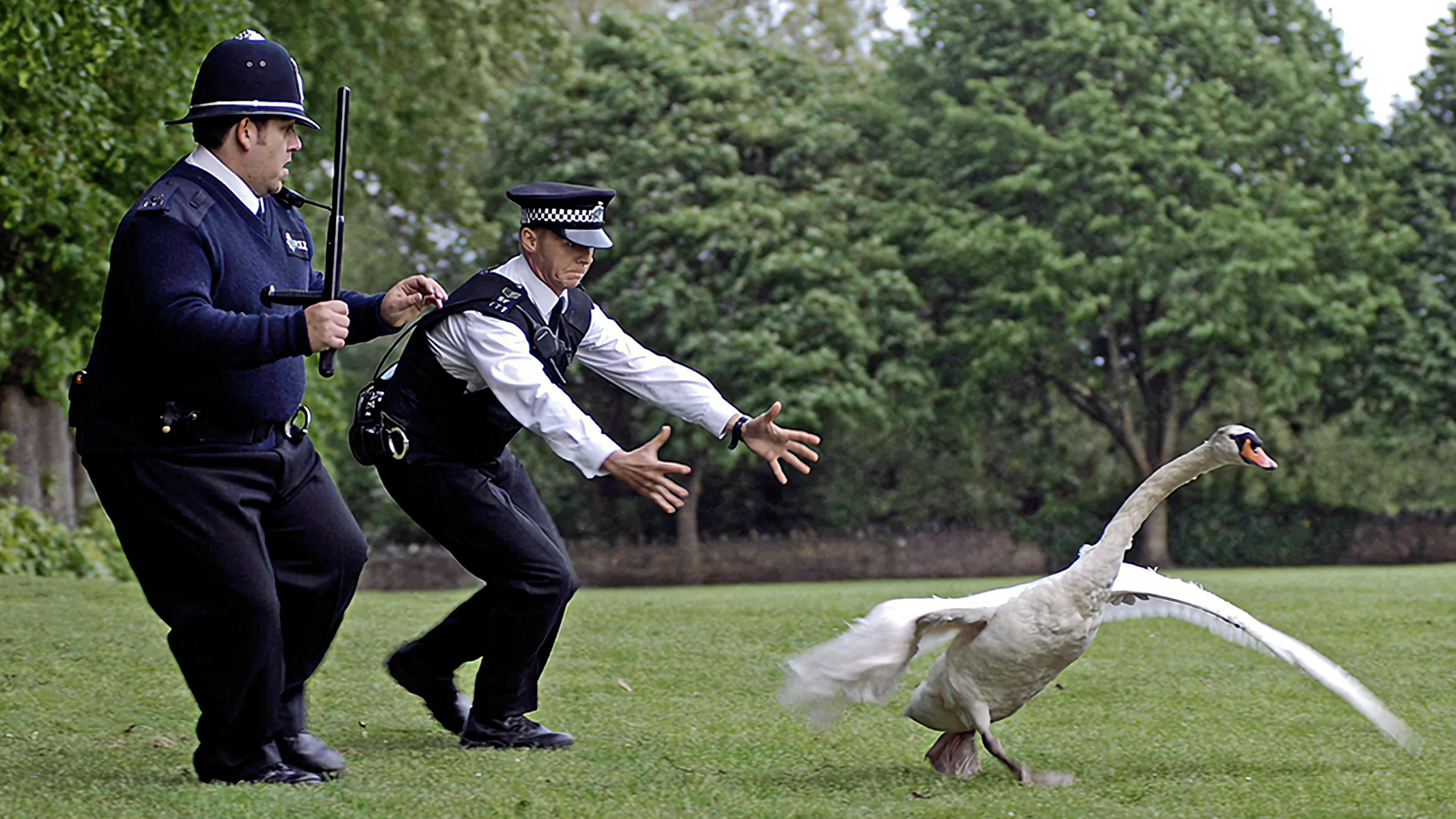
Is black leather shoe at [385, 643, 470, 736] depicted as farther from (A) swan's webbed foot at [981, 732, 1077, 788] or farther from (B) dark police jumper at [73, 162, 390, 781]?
(A) swan's webbed foot at [981, 732, 1077, 788]

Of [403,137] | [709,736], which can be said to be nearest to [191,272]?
[709,736]

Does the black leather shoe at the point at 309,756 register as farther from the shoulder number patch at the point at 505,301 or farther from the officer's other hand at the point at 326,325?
the shoulder number patch at the point at 505,301

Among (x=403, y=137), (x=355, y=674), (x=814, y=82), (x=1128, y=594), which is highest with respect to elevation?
(x=814, y=82)

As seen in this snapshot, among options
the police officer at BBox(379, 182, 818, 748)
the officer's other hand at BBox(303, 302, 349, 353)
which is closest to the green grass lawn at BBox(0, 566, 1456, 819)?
the police officer at BBox(379, 182, 818, 748)

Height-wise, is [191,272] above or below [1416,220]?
below

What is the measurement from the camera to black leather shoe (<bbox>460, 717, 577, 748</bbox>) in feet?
22.6

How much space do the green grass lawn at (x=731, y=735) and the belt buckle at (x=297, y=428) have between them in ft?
4.11

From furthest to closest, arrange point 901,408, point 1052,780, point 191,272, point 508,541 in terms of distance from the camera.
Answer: point 901,408 < point 508,541 < point 1052,780 < point 191,272

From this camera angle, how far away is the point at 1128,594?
6387mm

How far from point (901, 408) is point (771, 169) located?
588cm

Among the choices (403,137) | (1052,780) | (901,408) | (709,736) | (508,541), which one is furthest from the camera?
(901,408)

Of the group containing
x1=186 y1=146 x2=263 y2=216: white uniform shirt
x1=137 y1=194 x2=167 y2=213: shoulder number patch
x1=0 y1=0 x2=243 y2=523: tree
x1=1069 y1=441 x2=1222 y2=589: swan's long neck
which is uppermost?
x1=0 y1=0 x2=243 y2=523: tree

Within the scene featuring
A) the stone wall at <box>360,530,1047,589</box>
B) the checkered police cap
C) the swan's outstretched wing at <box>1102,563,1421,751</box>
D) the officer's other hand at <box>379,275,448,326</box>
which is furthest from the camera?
the stone wall at <box>360,530,1047,589</box>

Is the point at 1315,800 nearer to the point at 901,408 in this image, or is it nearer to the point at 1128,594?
the point at 1128,594
